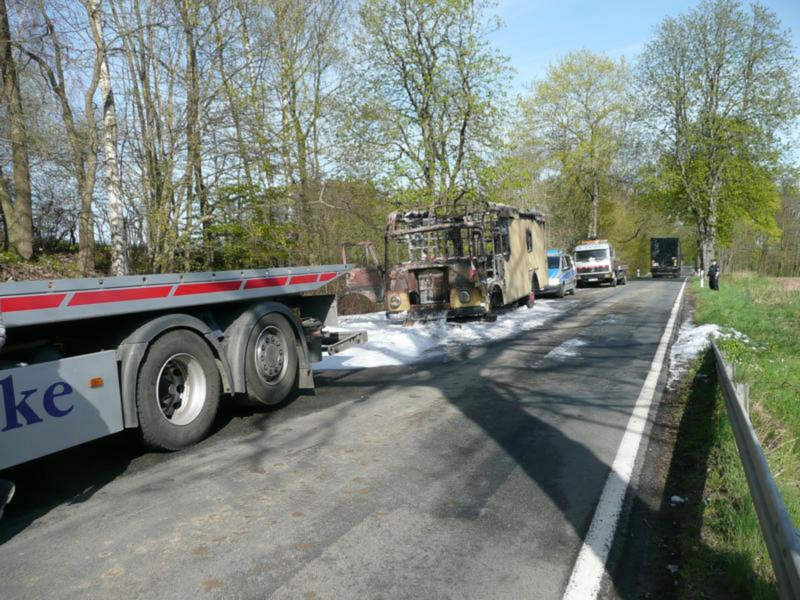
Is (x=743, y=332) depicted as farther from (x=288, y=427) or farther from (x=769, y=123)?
(x=769, y=123)

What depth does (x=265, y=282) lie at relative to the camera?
6332 millimetres

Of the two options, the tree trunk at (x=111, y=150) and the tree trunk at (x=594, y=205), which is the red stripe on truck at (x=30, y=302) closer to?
the tree trunk at (x=111, y=150)

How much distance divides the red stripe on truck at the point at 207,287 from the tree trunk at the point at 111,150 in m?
7.01

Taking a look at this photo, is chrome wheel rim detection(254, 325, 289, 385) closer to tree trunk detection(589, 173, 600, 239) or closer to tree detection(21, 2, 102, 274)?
tree detection(21, 2, 102, 274)

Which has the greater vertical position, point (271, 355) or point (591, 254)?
point (591, 254)

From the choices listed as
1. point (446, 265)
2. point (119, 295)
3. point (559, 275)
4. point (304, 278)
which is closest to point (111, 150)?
point (304, 278)

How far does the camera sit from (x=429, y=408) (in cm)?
640

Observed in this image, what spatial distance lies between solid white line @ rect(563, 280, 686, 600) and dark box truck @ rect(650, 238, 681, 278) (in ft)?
141

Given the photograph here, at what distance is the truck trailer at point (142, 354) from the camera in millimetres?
3811

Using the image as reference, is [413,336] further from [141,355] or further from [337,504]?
[337,504]

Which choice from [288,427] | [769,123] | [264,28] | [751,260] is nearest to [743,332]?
[288,427]

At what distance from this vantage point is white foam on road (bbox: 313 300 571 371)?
9.81 metres

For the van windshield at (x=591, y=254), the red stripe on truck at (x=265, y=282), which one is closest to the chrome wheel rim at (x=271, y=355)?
the red stripe on truck at (x=265, y=282)

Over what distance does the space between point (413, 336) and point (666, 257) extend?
129 feet
